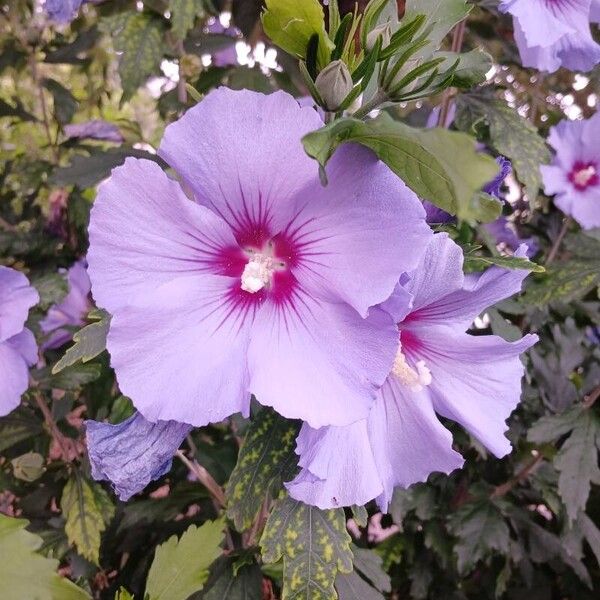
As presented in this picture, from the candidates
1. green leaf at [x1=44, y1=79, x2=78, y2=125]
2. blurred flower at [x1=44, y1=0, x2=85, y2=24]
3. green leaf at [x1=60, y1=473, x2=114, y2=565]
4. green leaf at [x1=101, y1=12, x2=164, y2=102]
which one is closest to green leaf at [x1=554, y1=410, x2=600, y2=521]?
green leaf at [x1=60, y1=473, x2=114, y2=565]

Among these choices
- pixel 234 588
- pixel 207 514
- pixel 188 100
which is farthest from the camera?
pixel 188 100

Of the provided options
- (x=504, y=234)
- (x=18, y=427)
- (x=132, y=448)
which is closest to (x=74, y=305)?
(x=18, y=427)

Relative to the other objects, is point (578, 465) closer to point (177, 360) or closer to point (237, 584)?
point (237, 584)

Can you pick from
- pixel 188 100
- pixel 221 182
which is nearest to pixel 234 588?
pixel 221 182

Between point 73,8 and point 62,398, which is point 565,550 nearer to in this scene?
point 62,398

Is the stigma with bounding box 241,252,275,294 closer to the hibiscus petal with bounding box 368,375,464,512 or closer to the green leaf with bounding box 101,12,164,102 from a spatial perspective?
the hibiscus petal with bounding box 368,375,464,512

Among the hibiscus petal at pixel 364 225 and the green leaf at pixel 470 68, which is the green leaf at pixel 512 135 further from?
the hibiscus petal at pixel 364 225
